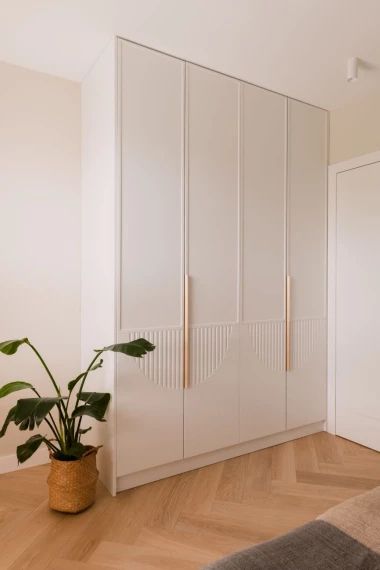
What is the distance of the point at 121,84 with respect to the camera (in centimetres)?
230

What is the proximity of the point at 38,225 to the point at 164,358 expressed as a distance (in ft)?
3.92

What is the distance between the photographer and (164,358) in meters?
2.45

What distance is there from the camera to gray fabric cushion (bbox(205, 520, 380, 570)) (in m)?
0.88

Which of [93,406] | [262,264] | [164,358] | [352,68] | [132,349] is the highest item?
[352,68]

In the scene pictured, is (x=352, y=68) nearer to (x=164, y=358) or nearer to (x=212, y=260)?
(x=212, y=260)

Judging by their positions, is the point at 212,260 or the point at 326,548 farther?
the point at 212,260

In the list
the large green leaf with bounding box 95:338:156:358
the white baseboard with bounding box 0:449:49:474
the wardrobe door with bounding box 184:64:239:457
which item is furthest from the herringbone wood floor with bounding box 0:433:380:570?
the large green leaf with bounding box 95:338:156:358

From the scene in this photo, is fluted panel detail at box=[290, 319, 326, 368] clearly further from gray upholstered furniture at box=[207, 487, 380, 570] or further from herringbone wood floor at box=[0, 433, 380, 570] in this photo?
gray upholstered furniture at box=[207, 487, 380, 570]

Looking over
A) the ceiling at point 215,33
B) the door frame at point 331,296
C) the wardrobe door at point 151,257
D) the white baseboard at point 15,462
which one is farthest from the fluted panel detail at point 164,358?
the ceiling at point 215,33

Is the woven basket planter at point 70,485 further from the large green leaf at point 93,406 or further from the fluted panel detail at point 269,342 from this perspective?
the fluted panel detail at point 269,342

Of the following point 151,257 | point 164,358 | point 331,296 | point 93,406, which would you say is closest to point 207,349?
point 164,358

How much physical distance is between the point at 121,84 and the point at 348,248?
2.02 meters

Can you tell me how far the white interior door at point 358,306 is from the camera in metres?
2.93

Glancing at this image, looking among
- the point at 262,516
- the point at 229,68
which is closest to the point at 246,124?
the point at 229,68
